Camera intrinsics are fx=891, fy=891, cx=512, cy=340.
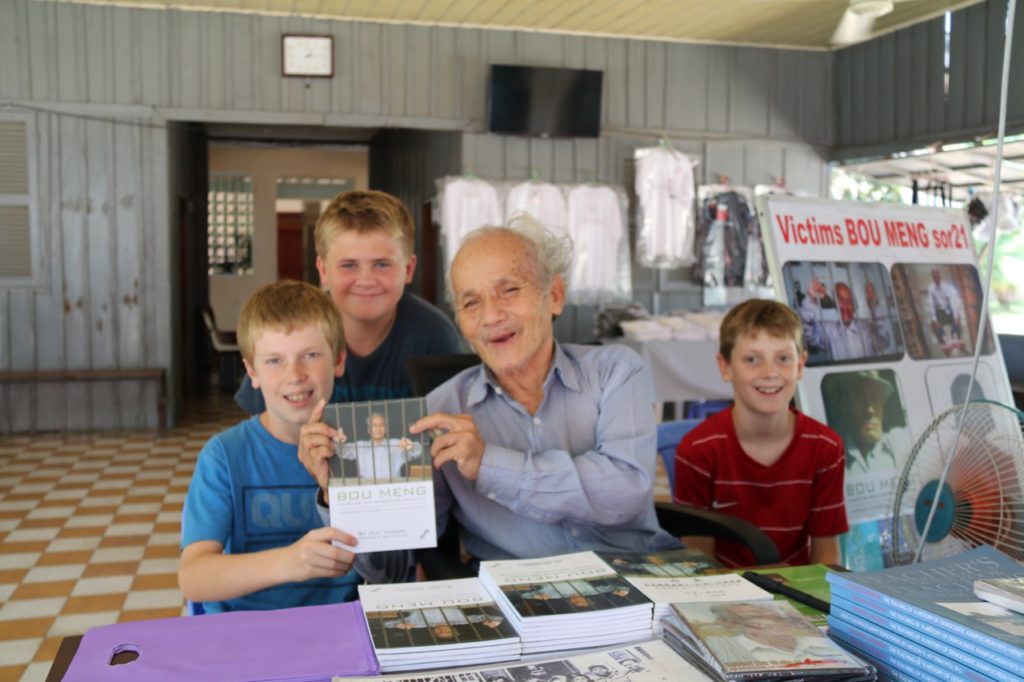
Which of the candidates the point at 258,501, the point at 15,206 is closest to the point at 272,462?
the point at 258,501

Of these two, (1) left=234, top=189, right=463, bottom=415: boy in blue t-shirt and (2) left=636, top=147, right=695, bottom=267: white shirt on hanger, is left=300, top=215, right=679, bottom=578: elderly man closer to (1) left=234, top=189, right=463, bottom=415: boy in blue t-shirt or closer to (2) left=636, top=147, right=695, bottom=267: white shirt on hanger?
(1) left=234, top=189, right=463, bottom=415: boy in blue t-shirt

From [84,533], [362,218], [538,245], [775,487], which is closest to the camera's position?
[538,245]

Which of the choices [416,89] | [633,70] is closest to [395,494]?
[416,89]

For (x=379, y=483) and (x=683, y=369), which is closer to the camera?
(x=379, y=483)

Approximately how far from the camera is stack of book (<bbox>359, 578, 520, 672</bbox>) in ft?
3.77

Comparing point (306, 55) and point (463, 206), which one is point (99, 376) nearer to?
point (306, 55)

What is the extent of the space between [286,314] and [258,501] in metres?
0.39

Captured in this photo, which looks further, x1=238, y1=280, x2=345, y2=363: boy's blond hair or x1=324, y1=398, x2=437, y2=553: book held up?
x1=238, y1=280, x2=345, y2=363: boy's blond hair

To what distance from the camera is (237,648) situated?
120 centimetres

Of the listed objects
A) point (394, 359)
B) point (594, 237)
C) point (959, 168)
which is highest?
point (959, 168)

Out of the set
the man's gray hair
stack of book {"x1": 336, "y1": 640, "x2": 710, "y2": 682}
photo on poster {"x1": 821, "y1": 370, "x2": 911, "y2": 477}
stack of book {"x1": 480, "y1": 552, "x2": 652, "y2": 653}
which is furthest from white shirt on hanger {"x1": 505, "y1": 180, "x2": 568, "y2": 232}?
stack of book {"x1": 336, "y1": 640, "x2": 710, "y2": 682}

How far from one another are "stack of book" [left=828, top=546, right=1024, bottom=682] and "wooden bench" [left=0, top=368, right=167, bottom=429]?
722 centimetres

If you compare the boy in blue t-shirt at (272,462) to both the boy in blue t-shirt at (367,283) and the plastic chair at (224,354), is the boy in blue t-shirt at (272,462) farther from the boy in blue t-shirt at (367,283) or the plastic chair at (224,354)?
the plastic chair at (224,354)

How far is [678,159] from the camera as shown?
7918 millimetres
